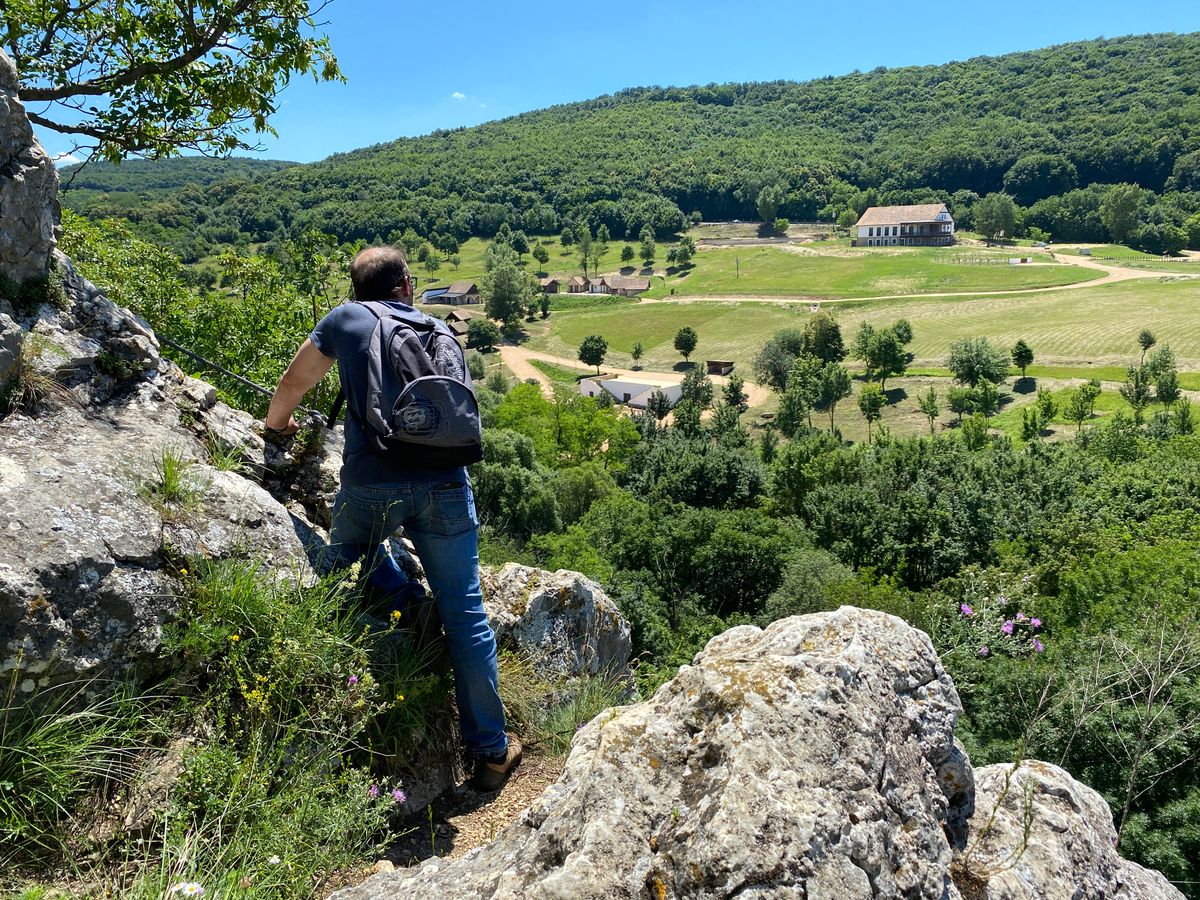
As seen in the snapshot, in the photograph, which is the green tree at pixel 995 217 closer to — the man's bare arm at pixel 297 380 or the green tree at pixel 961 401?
the green tree at pixel 961 401

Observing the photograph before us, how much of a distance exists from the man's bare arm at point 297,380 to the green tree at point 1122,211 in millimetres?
169698

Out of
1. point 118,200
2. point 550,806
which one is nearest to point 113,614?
point 550,806

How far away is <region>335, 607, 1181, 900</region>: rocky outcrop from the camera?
2.21m

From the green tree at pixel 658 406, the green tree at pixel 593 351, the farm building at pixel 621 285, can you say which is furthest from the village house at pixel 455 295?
the green tree at pixel 658 406

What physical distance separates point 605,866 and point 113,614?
224 cm

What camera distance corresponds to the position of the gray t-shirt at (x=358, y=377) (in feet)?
12.2

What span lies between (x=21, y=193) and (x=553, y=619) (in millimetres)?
3811

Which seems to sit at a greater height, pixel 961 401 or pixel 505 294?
pixel 505 294

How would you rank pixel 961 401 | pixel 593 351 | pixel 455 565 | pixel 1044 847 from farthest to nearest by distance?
pixel 593 351
pixel 961 401
pixel 455 565
pixel 1044 847

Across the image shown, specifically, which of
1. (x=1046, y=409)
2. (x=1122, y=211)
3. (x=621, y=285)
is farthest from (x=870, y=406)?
(x=1122, y=211)

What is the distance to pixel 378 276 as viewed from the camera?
3.99 metres

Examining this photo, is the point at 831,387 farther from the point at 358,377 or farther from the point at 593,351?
the point at 358,377

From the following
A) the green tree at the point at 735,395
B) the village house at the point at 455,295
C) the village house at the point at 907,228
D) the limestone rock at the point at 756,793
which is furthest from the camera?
the village house at the point at 907,228

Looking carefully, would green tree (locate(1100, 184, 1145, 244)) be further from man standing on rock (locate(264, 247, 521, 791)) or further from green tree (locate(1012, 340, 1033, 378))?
man standing on rock (locate(264, 247, 521, 791))
